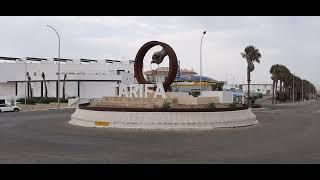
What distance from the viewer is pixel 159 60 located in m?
34.6

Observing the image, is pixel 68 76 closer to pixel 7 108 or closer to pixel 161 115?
pixel 7 108

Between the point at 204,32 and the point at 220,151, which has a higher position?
the point at 204,32

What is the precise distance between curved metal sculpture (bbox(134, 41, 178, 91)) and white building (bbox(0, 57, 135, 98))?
5020cm

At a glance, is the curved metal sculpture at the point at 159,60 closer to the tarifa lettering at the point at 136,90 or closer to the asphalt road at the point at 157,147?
the tarifa lettering at the point at 136,90

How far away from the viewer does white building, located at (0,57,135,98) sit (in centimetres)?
8731

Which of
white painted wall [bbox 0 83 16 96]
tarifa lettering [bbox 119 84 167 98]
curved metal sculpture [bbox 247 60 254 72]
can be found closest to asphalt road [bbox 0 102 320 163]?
tarifa lettering [bbox 119 84 167 98]

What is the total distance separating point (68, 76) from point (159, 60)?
55.4m

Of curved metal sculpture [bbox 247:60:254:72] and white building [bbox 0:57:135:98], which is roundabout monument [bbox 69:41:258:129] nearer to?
curved metal sculpture [bbox 247:60:254:72]

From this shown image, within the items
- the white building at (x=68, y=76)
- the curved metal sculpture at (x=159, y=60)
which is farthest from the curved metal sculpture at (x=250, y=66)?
the curved metal sculpture at (x=159, y=60)

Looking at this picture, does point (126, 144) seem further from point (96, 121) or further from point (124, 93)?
point (124, 93)

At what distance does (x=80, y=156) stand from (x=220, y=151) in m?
4.79

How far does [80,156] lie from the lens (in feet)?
45.2

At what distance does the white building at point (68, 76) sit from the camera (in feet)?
286
